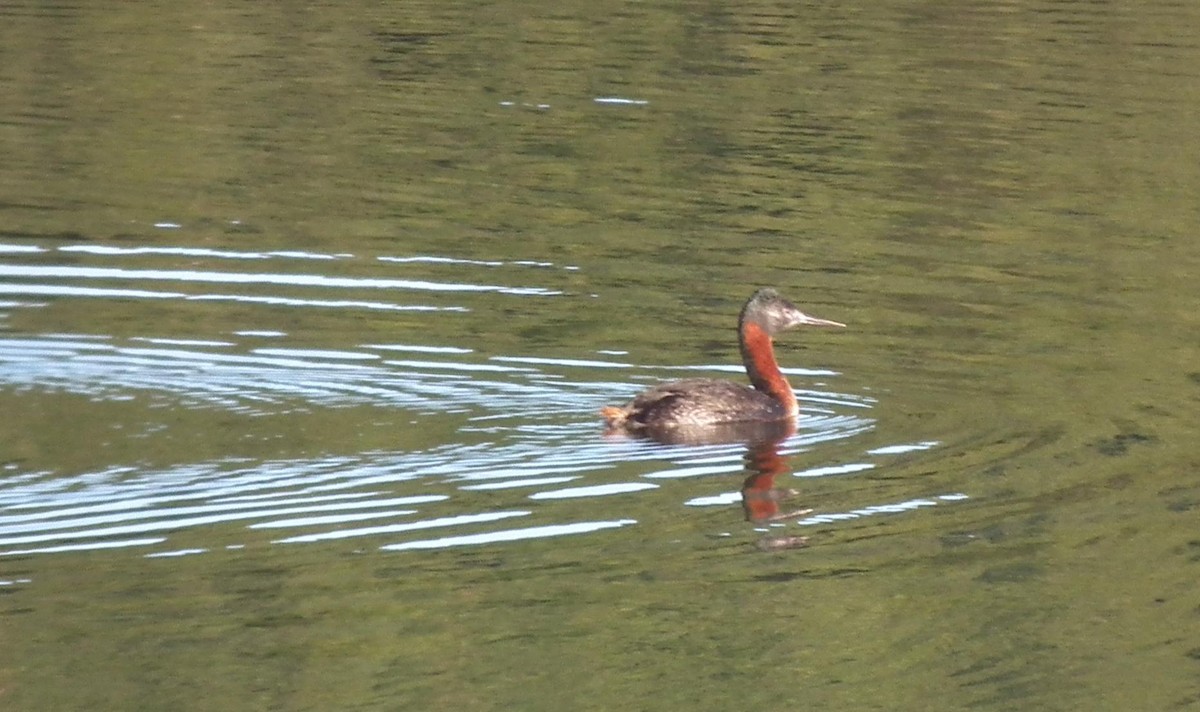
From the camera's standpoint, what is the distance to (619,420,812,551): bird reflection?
10789mm

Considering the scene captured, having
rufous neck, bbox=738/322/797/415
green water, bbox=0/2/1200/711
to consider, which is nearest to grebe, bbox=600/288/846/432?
rufous neck, bbox=738/322/797/415

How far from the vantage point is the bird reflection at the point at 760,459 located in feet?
35.4

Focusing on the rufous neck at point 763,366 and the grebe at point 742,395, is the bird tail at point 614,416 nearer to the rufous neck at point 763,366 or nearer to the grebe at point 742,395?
the grebe at point 742,395

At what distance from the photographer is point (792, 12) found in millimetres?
32344

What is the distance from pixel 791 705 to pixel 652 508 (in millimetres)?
2426

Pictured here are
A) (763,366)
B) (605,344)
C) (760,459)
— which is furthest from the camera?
(605,344)

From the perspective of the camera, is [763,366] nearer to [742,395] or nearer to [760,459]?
[742,395]

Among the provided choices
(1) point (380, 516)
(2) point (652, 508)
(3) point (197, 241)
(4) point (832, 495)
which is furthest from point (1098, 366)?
(3) point (197, 241)

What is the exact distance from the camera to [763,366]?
43.7 feet

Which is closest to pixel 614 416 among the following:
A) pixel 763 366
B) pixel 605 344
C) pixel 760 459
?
pixel 760 459

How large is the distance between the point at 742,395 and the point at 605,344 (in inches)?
70.6

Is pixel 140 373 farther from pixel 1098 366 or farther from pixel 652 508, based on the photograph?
pixel 1098 366

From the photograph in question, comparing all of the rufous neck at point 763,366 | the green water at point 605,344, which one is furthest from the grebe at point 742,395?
the green water at point 605,344

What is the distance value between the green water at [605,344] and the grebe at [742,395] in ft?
1.04
